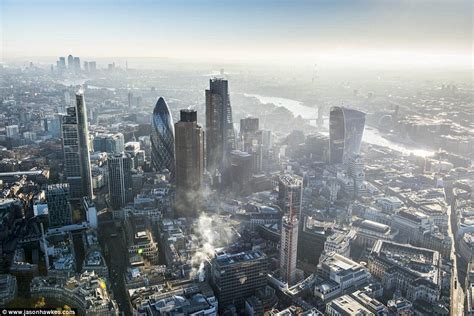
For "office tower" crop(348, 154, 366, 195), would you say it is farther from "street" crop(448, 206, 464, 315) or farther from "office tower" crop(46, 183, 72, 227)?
"office tower" crop(46, 183, 72, 227)

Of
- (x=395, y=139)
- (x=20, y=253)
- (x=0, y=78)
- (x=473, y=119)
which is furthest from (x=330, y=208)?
(x=0, y=78)

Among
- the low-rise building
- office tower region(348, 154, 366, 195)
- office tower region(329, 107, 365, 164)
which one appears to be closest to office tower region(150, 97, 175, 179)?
office tower region(348, 154, 366, 195)

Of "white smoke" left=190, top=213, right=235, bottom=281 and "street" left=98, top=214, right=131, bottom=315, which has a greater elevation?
"white smoke" left=190, top=213, right=235, bottom=281

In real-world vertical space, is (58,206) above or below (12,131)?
below

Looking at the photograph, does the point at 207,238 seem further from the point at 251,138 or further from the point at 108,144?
the point at 108,144

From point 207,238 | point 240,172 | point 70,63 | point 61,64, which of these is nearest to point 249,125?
point 240,172

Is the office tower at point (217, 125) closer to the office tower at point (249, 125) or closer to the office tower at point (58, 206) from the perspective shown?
the office tower at point (249, 125)
